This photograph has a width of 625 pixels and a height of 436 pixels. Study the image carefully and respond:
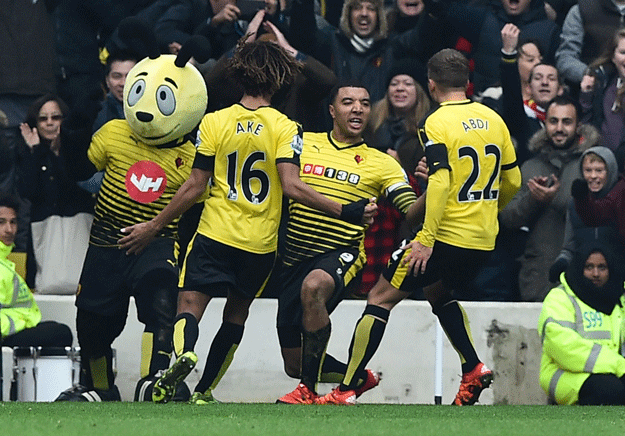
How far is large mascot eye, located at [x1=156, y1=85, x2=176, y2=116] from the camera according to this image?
28.2 feet

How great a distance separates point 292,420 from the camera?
665 cm

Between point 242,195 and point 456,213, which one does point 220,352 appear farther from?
point 456,213

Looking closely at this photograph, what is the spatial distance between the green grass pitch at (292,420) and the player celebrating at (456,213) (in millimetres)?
626

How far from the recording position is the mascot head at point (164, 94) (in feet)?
28.2

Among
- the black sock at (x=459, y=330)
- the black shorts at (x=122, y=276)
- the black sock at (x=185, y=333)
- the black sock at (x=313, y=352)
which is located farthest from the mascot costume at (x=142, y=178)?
the black sock at (x=459, y=330)

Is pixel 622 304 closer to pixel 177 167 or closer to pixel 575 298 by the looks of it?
pixel 575 298

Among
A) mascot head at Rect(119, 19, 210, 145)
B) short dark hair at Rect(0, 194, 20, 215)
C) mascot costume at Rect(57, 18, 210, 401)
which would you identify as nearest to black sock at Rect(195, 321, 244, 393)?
mascot costume at Rect(57, 18, 210, 401)

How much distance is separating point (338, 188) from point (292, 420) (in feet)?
8.27

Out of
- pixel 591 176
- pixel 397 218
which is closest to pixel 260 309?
pixel 397 218

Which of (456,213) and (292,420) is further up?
(456,213)

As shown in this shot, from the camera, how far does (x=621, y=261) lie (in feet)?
32.8

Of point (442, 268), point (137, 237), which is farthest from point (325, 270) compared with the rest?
point (137, 237)

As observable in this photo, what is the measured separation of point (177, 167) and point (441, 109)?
1657 mm

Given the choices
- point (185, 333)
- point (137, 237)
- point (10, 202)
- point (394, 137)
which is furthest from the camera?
point (394, 137)
